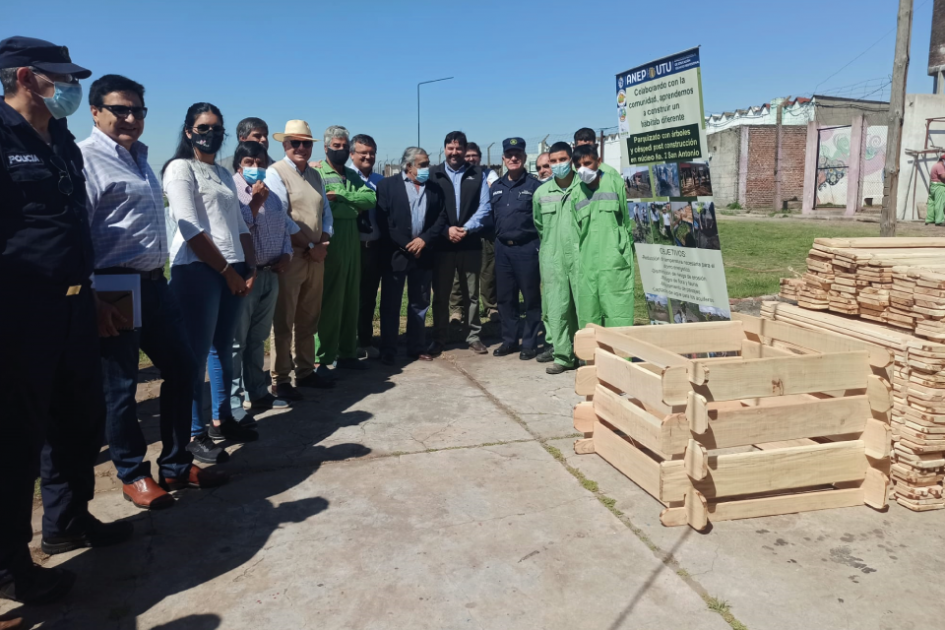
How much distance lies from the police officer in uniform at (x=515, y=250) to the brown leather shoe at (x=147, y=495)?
3809 millimetres

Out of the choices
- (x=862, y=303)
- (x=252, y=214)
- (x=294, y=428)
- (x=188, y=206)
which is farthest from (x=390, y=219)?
(x=862, y=303)

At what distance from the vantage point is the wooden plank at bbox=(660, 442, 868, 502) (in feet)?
11.3

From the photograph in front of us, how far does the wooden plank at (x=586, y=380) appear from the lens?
434 centimetres

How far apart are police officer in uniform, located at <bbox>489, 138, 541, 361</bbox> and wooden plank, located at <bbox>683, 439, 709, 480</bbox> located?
3.49 m

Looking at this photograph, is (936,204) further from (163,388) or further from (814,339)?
(163,388)

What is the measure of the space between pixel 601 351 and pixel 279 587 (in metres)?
2.24

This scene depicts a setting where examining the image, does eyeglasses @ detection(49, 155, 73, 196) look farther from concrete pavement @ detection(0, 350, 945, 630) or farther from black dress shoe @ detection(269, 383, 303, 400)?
black dress shoe @ detection(269, 383, 303, 400)

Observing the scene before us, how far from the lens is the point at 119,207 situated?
132 inches

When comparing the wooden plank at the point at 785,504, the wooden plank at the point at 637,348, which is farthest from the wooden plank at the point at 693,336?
the wooden plank at the point at 785,504

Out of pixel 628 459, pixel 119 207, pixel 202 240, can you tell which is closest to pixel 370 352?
pixel 202 240

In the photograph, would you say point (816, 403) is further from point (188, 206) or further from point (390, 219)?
point (390, 219)

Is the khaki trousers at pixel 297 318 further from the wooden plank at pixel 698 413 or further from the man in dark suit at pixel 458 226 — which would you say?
the wooden plank at pixel 698 413

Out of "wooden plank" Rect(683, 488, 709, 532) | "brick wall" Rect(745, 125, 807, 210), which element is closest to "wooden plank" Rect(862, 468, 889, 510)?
"wooden plank" Rect(683, 488, 709, 532)

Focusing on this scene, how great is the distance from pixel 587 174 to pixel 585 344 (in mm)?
2029
